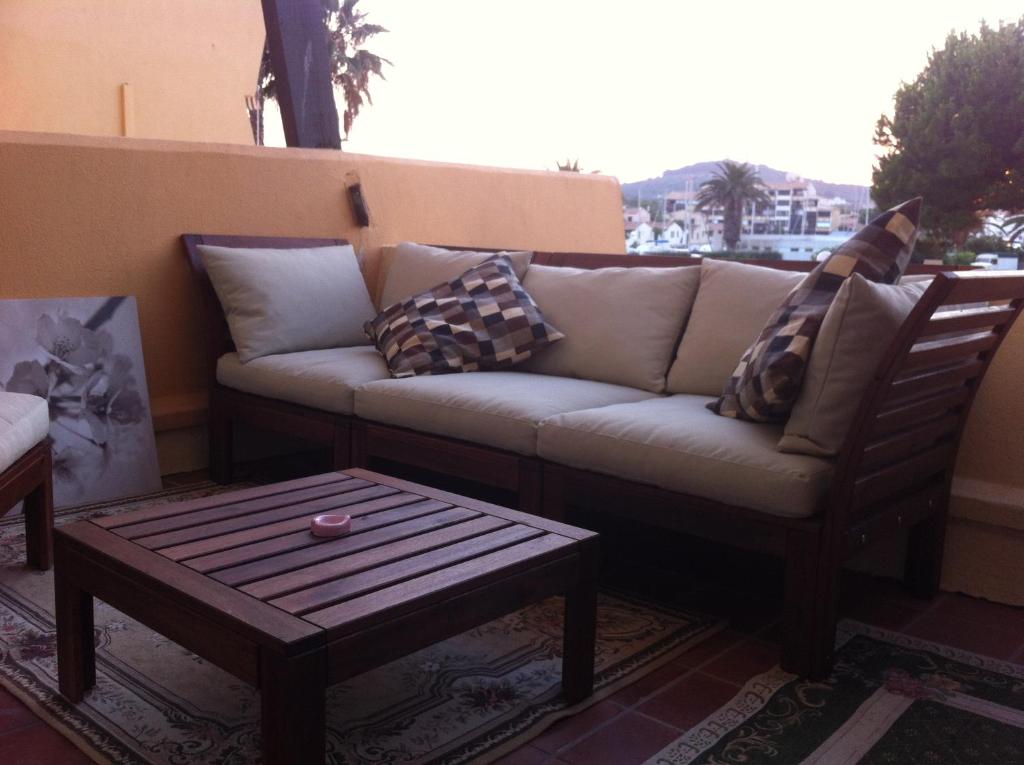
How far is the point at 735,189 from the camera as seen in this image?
2338 cm

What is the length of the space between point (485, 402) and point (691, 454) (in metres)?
0.69

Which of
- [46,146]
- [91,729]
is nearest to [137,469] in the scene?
[46,146]

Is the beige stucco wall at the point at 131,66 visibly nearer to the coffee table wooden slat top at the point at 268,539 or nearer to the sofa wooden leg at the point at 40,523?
the sofa wooden leg at the point at 40,523

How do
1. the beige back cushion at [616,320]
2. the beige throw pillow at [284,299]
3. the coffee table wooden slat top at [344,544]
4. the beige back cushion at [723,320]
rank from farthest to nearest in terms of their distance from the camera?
the beige throw pillow at [284,299] < the beige back cushion at [616,320] < the beige back cushion at [723,320] < the coffee table wooden slat top at [344,544]

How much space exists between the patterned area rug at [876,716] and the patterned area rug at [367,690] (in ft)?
0.82

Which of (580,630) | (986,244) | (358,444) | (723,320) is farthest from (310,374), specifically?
(986,244)

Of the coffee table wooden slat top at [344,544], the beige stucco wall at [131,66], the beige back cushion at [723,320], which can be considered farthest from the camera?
the beige stucco wall at [131,66]

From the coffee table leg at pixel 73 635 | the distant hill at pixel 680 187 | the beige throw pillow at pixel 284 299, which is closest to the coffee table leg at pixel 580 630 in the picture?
the coffee table leg at pixel 73 635

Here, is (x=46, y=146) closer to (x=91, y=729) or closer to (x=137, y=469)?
(x=137, y=469)

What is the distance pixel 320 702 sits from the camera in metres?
1.31

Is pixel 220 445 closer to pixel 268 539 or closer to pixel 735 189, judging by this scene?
pixel 268 539

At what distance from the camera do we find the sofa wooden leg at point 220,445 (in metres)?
3.46

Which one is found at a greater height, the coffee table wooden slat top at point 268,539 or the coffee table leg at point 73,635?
the coffee table wooden slat top at point 268,539

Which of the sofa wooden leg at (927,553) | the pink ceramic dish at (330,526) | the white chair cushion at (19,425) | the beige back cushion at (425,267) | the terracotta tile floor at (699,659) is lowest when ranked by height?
the terracotta tile floor at (699,659)
